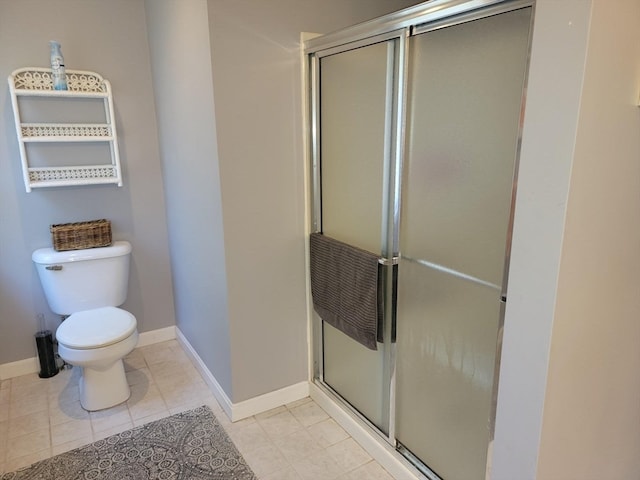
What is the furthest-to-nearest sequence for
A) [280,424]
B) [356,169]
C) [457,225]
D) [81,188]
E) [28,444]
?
[81,188] < [280,424] < [28,444] < [356,169] < [457,225]

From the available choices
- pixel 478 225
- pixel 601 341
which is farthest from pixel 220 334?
pixel 601 341

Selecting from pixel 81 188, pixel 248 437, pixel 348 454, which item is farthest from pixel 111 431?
pixel 81 188

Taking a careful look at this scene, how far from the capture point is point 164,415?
229cm

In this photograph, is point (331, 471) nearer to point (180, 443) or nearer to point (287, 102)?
point (180, 443)

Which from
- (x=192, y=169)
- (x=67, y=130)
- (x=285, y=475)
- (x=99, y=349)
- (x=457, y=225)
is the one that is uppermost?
(x=67, y=130)

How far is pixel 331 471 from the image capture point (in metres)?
1.91

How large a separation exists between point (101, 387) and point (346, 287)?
4.69 ft

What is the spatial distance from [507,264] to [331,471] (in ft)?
3.99

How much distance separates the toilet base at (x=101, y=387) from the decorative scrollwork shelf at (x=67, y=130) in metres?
1.03

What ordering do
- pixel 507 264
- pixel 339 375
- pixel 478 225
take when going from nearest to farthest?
pixel 507 264, pixel 478 225, pixel 339 375

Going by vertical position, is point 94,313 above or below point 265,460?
above

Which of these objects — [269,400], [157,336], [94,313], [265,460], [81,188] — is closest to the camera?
[265,460]

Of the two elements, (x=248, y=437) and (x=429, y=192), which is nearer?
(x=429, y=192)

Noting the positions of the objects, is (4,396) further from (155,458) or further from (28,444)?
(155,458)
